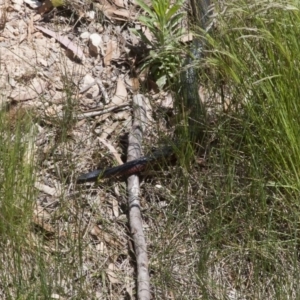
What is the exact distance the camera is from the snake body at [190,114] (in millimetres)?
3225

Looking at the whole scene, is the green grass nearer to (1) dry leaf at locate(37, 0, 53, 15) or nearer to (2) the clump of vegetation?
(2) the clump of vegetation

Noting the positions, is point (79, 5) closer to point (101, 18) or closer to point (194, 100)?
point (101, 18)

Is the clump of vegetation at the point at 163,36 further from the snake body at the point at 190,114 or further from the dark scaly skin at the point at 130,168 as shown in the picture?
the dark scaly skin at the point at 130,168

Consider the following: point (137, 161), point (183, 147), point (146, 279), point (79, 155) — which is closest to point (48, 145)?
point (79, 155)

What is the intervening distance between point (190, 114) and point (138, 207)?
1.90 feet

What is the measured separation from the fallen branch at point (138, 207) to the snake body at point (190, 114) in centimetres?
6

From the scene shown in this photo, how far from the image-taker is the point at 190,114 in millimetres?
3352

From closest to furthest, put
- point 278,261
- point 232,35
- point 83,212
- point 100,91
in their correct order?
1. point 278,261
2. point 83,212
3. point 232,35
4. point 100,91

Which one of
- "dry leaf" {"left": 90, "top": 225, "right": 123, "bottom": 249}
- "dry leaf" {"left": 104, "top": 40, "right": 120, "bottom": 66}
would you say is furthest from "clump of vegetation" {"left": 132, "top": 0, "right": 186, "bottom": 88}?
"dry leaf" {"left": 90, "top": 225, "right": 123, "bottom": 249}

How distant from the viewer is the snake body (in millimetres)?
3225

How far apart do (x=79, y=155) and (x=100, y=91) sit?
57 centimetres

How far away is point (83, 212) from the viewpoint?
117 inches

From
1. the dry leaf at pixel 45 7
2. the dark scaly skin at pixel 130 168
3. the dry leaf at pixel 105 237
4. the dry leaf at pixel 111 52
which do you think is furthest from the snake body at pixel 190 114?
the dry leaf at pixel 45 7

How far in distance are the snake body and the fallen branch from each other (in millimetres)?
58
